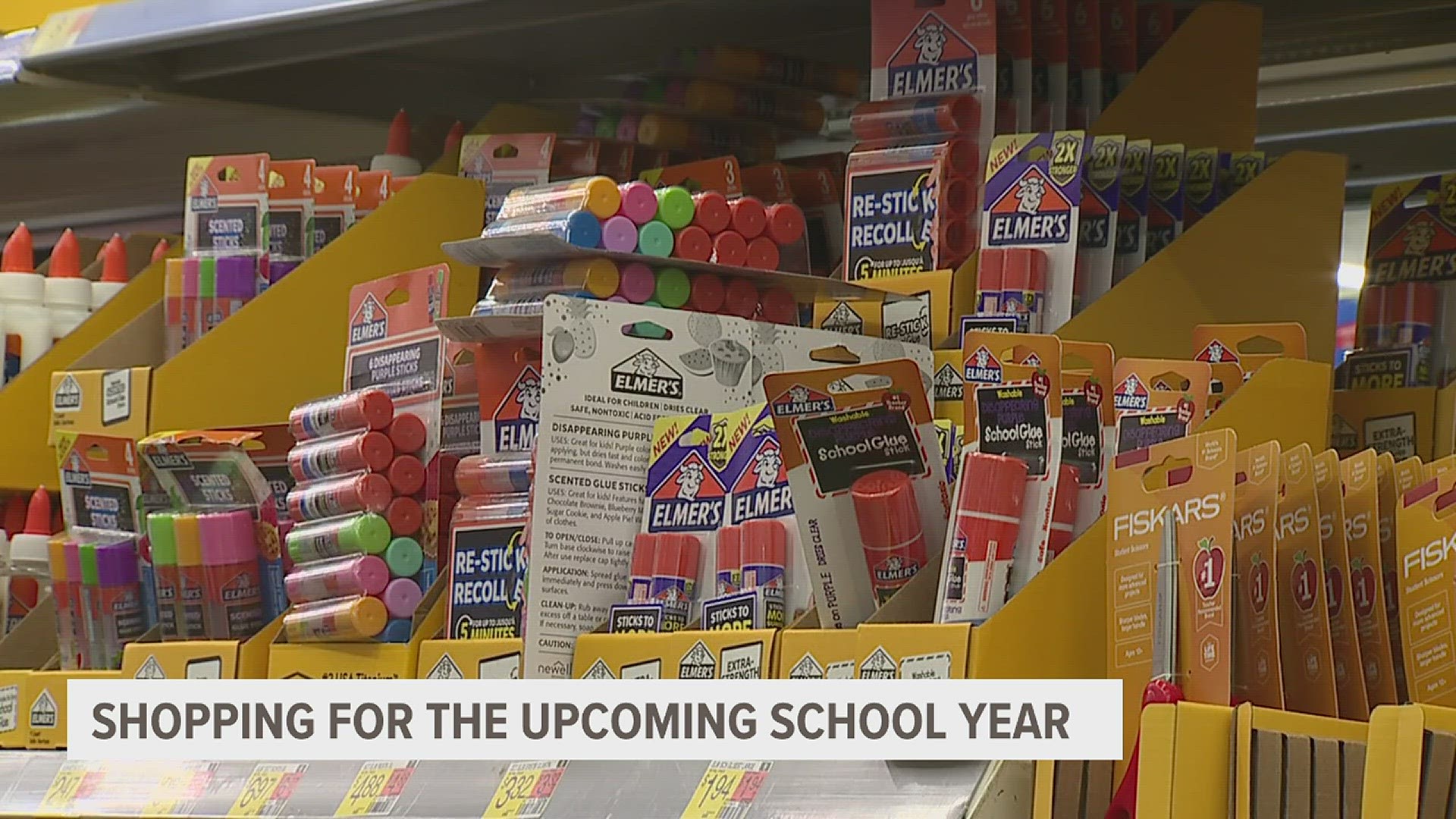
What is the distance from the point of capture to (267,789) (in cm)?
226

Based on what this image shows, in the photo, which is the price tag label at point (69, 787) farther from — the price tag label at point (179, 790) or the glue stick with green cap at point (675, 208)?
the glue stick with green cap at point (675, 208)

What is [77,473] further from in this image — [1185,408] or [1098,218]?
[1185,408]

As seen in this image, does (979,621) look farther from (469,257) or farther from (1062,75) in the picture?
(1062,75)

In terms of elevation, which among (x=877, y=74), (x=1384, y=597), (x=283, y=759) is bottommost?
(x=283, y=759)

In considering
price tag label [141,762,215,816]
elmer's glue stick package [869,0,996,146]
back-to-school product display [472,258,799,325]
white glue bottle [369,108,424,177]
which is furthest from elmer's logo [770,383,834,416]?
white glue bottle [369,108,424,177]

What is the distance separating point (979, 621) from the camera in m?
1.74

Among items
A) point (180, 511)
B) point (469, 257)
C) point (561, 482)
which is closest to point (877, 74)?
point (469, 257)

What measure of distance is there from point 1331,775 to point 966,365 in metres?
0.59

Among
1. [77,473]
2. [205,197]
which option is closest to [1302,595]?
[77,473]

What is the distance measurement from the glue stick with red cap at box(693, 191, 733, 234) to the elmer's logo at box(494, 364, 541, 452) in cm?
25

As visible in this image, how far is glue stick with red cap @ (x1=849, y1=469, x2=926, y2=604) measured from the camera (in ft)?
6.08

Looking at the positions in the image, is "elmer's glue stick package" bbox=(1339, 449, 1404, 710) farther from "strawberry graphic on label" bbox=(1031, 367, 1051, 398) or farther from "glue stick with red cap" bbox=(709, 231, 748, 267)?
"glue stick with red cap" bbox=(709, 231, 748, 267)

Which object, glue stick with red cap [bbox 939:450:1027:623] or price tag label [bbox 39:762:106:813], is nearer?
glue stick with red cap [bbox 939:450:1027:623]

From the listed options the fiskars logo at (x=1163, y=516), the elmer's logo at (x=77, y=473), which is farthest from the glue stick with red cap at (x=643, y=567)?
the elmer's logo at (x=77, y=473)
